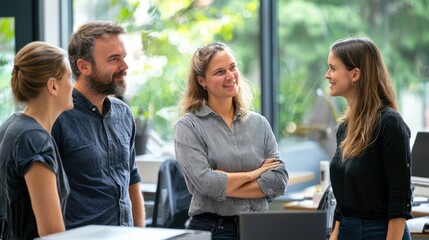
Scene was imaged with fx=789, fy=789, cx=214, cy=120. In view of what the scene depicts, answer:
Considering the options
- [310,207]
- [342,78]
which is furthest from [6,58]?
[342,78]

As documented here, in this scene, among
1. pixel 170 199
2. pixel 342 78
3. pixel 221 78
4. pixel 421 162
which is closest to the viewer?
pixel 342 78

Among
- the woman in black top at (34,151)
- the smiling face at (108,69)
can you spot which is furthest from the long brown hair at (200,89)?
the woman in black top at (34,151)

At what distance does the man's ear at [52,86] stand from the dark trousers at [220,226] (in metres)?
0.97

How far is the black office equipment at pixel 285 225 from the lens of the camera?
2.45m

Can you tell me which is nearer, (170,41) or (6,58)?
(6,58)

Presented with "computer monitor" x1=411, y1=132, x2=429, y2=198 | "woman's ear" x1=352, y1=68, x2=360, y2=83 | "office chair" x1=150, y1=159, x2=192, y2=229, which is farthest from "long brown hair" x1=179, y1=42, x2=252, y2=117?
"office chair" x1=150, y1=159, x2=192, y2=229

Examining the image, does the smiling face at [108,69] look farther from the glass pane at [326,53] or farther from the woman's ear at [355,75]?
the glass pane at [326,53]

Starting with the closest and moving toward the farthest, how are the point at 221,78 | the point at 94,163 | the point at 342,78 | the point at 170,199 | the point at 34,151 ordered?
the point at 34,151, the point at 94,163, the point at 342,78, the point at 221,78, the point at 170,199

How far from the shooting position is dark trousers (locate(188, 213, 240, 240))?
10.3 ft

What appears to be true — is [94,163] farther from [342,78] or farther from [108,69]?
[342,78]

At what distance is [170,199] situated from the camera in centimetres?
504

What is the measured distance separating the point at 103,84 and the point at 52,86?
59cm

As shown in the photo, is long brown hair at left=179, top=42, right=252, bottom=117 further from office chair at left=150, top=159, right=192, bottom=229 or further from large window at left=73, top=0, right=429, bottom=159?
large window at left=73, top=0, right=429, bottom=159

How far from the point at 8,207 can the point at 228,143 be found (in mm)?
1073
